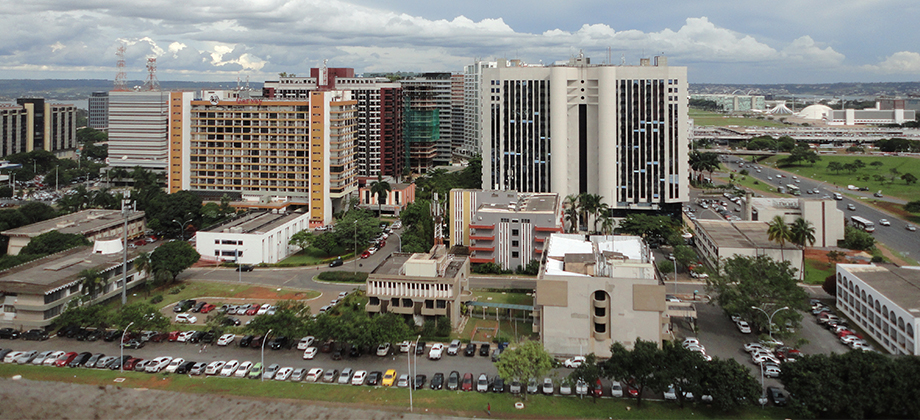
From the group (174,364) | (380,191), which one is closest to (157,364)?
(174,364)

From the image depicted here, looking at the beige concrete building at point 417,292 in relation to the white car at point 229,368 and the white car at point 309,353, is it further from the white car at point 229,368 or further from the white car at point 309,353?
the white car at point 229,368

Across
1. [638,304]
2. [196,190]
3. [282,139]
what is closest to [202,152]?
[196,190]

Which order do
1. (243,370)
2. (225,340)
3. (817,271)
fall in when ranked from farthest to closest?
(817,271) → (225,340) → (243,370)

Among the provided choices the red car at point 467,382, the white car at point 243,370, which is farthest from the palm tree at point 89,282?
the red car at point 467,382

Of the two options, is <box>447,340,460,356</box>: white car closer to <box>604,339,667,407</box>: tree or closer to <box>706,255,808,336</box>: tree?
<box>604,339,667,407</box>: tree

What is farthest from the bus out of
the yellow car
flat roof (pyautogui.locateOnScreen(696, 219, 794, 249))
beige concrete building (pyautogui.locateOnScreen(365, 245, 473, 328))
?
the yellow car

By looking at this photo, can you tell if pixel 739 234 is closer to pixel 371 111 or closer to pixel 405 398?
Result: pixel 405 398
